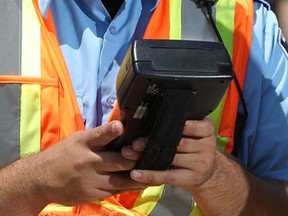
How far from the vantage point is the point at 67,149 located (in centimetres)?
130

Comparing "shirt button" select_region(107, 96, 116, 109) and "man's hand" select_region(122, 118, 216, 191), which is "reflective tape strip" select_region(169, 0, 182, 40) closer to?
"shirt button" select_region(107, 96, 116, 109)

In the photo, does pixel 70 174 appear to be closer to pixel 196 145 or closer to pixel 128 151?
pixel 128 151

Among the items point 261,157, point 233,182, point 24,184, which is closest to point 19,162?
point 24,184

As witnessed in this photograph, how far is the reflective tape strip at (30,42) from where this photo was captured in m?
1.55

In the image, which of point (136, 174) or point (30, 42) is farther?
point (30, 42)

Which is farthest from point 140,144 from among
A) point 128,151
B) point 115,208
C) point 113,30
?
point 113,30

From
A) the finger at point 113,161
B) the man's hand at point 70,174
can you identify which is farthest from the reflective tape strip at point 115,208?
the finger at point 113,161

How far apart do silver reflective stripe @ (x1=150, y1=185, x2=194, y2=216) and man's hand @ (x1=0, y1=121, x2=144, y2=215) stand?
22cm

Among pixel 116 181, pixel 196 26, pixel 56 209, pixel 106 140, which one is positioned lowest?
pixel 56 209

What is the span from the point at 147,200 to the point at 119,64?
31 cm

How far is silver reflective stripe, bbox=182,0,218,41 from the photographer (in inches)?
63.6

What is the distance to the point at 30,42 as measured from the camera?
157cm

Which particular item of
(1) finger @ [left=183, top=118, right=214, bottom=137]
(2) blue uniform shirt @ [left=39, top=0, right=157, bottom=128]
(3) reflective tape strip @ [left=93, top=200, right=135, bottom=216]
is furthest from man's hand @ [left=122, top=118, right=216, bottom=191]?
(2) blue uniform shirt @ [left=39, top=0, right=157, bottom=128]

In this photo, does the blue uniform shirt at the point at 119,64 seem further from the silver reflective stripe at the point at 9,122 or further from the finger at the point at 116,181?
the finger at the point at 116,181
